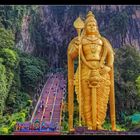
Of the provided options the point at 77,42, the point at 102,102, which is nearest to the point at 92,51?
the point at 77,42

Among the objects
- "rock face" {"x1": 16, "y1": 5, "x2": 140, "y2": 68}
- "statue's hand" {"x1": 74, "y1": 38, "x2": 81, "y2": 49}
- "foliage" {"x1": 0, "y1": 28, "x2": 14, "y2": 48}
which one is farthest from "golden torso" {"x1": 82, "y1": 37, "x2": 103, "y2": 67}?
"foliage" {"x1": 0, "y1": 28, "x2": 14, "y2": 48}

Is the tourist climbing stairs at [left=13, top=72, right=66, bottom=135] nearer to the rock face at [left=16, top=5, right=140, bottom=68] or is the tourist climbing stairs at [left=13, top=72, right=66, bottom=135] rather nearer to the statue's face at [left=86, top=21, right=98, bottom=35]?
the rock face at [left=16, top=5, right=140, bottom=68]

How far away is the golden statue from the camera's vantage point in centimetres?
1241

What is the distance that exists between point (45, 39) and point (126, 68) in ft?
7.51

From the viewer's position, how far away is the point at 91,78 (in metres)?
12.4

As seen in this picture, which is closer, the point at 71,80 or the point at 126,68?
the point at 71,80

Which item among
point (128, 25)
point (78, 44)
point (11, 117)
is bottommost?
point (11, 117)

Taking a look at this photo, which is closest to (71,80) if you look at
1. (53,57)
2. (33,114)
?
(33,114)

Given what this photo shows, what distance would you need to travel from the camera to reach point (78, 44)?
12.5m

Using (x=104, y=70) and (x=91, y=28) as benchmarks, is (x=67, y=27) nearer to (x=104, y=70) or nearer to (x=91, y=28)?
(x=91, y=28)

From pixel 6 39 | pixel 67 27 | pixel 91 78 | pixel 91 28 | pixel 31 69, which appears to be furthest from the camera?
pixel 67 27

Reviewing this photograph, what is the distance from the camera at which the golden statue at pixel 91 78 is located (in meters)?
12.4

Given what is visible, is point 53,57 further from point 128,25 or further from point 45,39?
point 128,25

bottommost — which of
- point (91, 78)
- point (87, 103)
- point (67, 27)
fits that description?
point (87, 103)
